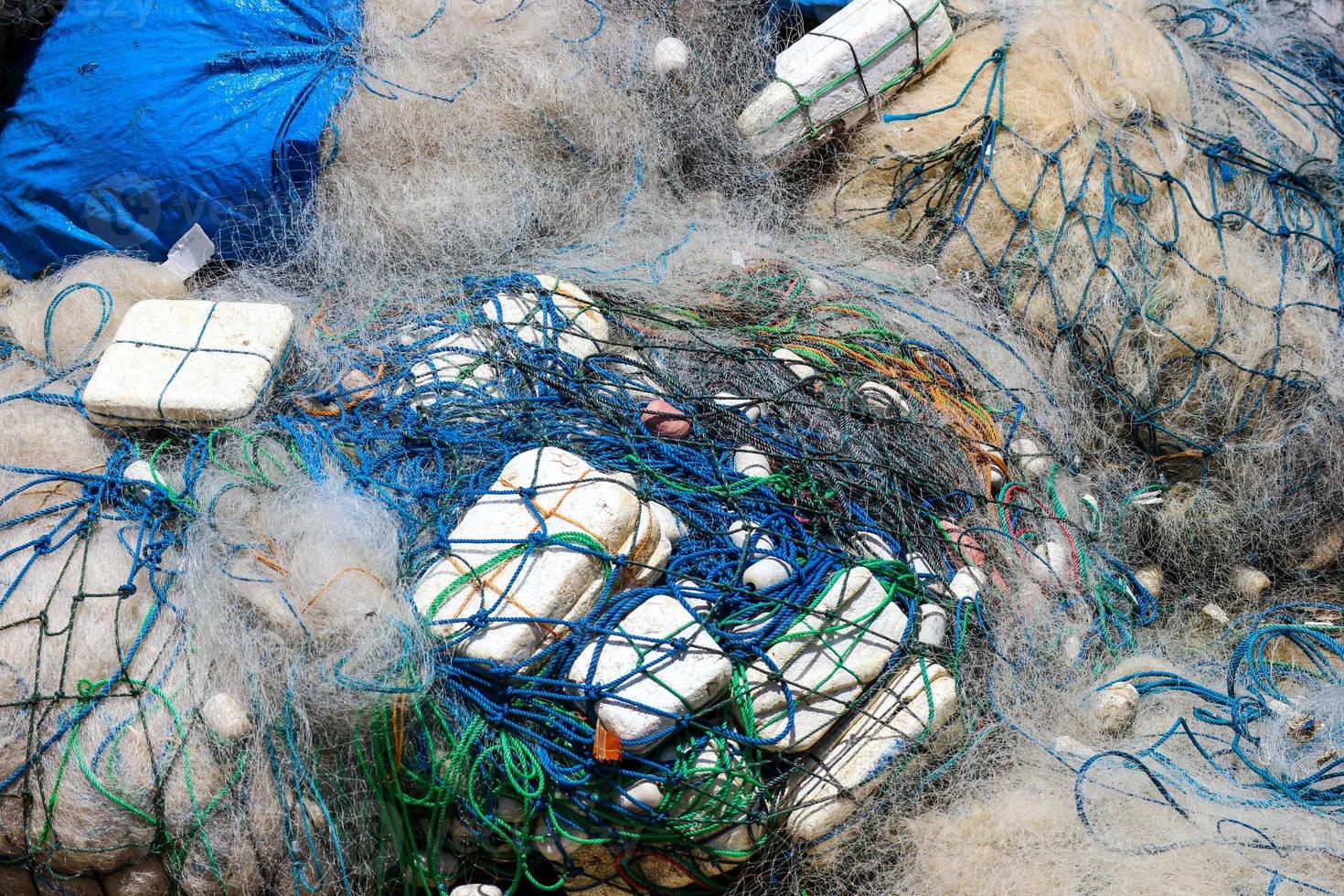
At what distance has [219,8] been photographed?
371 cm

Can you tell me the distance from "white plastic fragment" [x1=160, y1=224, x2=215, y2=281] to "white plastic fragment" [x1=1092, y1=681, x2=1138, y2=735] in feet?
9.91

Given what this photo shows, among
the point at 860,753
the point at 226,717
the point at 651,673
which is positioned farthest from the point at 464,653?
the point at 860,753

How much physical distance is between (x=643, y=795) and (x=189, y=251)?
2353 mm

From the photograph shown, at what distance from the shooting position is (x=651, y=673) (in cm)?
241

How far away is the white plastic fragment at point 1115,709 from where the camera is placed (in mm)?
2717

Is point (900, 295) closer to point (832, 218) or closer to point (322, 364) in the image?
point (832, 218)

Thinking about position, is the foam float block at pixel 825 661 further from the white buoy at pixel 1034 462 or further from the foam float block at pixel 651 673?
the white buoy at pixel 1034 462

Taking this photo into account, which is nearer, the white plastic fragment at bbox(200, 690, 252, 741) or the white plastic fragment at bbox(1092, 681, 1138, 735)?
→ the white plastic fragment at bbox(200, 690, 252, 741)

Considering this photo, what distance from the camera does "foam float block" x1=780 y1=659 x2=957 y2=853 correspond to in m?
2.53

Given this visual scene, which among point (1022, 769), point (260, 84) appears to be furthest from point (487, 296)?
point (1022, 769)

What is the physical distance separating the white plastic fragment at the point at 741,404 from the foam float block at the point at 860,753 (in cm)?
89

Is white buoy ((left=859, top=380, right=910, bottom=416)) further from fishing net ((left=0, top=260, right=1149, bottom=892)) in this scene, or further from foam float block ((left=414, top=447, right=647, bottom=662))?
foam float block ((left=414, top=447, right=647, bottom=662))

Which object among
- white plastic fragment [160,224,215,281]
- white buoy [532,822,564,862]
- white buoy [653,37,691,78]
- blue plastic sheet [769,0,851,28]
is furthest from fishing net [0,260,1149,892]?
blue plastic sheet [769,0,851,28]

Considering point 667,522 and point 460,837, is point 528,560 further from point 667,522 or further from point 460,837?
point 460,837
